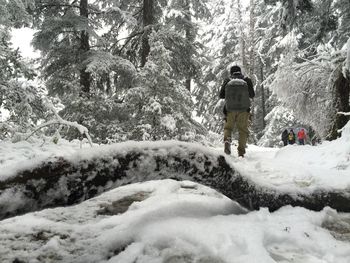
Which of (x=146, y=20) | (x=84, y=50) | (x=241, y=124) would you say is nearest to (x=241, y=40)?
(x=146, y=20)

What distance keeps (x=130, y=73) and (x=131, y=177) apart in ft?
37.7

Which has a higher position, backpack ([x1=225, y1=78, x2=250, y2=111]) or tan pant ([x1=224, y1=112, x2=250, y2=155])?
backpack ([x1=225, y1=78, x2=250, y2=111])

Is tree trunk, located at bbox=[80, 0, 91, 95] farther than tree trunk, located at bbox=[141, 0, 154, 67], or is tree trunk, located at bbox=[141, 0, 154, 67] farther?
tree trunk, located at bbox=[141, 0, 154, 67]

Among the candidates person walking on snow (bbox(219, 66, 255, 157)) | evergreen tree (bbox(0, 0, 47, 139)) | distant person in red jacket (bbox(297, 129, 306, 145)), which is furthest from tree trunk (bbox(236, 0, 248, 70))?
evergreen tree (bbox(0, 0, 47, 139))

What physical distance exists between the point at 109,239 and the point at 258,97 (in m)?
34.2

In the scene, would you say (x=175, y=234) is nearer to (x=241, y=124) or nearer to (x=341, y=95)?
(x=241, y=124)

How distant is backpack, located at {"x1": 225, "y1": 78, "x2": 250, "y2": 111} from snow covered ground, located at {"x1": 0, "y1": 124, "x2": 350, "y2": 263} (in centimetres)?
464

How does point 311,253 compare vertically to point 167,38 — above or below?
below

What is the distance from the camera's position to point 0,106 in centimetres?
888

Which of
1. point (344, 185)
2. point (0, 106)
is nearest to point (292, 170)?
point (344, 185)

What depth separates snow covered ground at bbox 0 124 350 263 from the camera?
219 centimetres

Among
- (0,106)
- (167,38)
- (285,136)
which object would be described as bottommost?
(285,136)

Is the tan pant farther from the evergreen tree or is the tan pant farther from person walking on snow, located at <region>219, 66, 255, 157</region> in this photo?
the evergreen tree

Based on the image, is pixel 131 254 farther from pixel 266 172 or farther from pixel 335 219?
pixel 266 172
